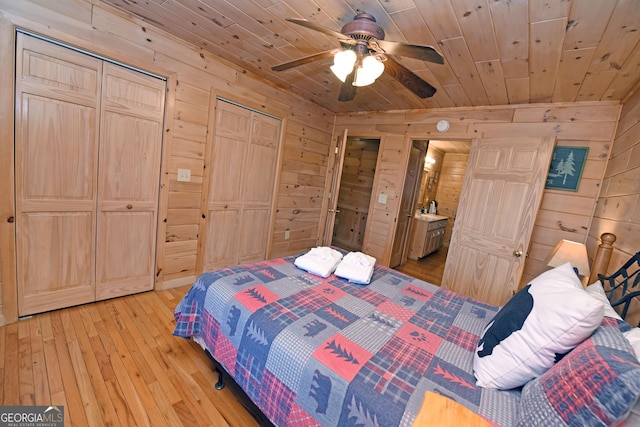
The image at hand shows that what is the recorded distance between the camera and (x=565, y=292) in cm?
104

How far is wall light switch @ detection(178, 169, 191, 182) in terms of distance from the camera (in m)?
2.57

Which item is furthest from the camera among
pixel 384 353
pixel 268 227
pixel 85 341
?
pixel 268 227

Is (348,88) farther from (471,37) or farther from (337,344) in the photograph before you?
(337,344)

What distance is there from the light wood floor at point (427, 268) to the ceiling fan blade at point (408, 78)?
3.09m

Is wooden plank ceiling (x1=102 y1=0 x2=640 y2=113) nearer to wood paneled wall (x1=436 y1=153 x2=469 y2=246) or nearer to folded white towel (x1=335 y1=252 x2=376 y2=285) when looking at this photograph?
folded white towel (x1=335 y1=252 x2=376 y2=285)

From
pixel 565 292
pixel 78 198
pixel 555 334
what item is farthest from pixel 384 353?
pixel 78 198

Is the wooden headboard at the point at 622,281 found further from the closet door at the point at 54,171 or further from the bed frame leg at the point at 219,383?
the closet door at the point at 54,171

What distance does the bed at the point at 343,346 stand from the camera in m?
0.96

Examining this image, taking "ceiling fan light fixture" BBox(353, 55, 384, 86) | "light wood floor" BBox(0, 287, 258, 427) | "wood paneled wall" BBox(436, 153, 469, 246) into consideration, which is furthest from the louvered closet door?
"wood paneled wall" BBox(436, 153, 469, 246)

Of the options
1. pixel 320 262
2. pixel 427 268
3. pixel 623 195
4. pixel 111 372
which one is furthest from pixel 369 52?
pixel 427 268

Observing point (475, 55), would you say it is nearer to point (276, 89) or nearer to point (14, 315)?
point (276, 89)

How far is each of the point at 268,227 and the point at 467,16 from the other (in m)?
2.95

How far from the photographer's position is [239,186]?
123 inches

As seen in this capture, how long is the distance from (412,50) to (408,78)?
0.30m
